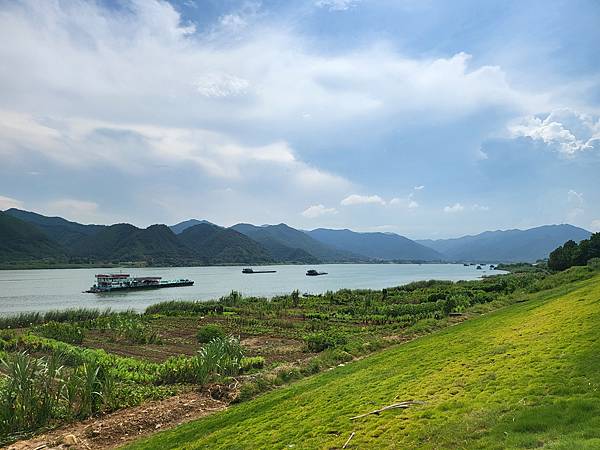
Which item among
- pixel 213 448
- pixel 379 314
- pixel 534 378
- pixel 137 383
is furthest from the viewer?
pixel 379 314

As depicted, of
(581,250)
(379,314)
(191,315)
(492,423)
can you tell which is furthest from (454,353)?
(581,250)

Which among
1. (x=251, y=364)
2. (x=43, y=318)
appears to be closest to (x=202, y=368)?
(x=251, y=364)

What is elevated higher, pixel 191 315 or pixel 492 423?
pixel 492 423

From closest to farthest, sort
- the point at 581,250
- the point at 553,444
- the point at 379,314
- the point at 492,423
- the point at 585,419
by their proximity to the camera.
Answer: the point at 553,444, the point at 585,419, the point at 492,423, the point at 379,314, the point at 581,250

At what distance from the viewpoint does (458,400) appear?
9148mm

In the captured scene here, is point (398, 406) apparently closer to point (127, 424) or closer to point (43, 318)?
point (127, 424)

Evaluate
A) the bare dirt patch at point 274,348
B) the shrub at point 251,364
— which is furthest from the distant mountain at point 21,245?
the shrub at point 251,364

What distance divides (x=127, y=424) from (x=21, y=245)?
201m

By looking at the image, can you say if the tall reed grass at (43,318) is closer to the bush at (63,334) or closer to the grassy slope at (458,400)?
the bush at (63,334)

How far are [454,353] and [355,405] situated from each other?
5067 mm

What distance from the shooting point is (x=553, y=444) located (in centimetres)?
616

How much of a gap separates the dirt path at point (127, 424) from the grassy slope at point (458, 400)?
88 cm

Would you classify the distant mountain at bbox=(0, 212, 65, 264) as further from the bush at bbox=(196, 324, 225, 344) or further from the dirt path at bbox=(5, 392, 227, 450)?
the dirt path at bbox=(5, 392, 227, 450)

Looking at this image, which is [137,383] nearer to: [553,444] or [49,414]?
[49,414]
